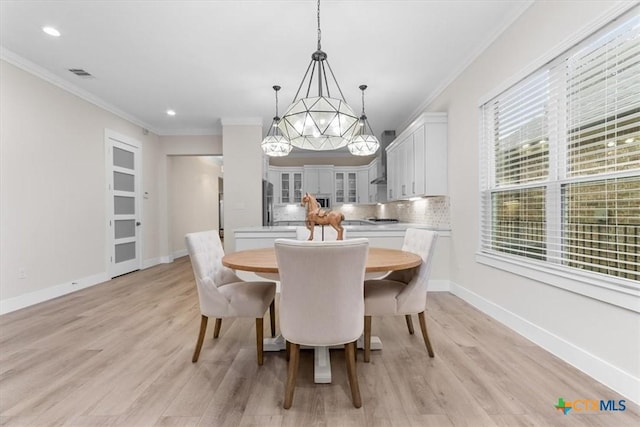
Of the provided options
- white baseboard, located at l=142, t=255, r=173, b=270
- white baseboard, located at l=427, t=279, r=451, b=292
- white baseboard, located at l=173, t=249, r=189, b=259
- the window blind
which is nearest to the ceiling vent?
white baseboard, located at l=142, t=255, r=173, b=270

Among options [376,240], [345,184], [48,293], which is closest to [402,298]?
[376,240]

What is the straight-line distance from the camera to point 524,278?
8.15 feet

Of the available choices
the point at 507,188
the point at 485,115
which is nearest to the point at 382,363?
the point at 507,188

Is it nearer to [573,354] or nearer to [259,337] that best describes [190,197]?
[259,337]

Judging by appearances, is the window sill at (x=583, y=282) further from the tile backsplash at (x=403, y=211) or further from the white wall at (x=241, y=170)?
the white wall at (x=241, y=170)

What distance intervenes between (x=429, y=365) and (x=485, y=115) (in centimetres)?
250

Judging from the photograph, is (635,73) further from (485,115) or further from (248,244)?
(248,244)

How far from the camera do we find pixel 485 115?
3.08 m

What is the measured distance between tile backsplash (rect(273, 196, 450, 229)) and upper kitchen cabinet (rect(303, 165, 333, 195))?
56 cm

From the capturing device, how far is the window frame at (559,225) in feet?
5.62

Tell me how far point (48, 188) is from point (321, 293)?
4014mm

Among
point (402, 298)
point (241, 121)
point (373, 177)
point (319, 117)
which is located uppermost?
point (241, 121)

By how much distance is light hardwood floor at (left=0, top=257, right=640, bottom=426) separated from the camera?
1.53 meters

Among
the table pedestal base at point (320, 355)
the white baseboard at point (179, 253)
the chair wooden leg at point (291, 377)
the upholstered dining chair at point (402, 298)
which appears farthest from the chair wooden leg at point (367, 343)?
the white baseboard at point (179, 253)
